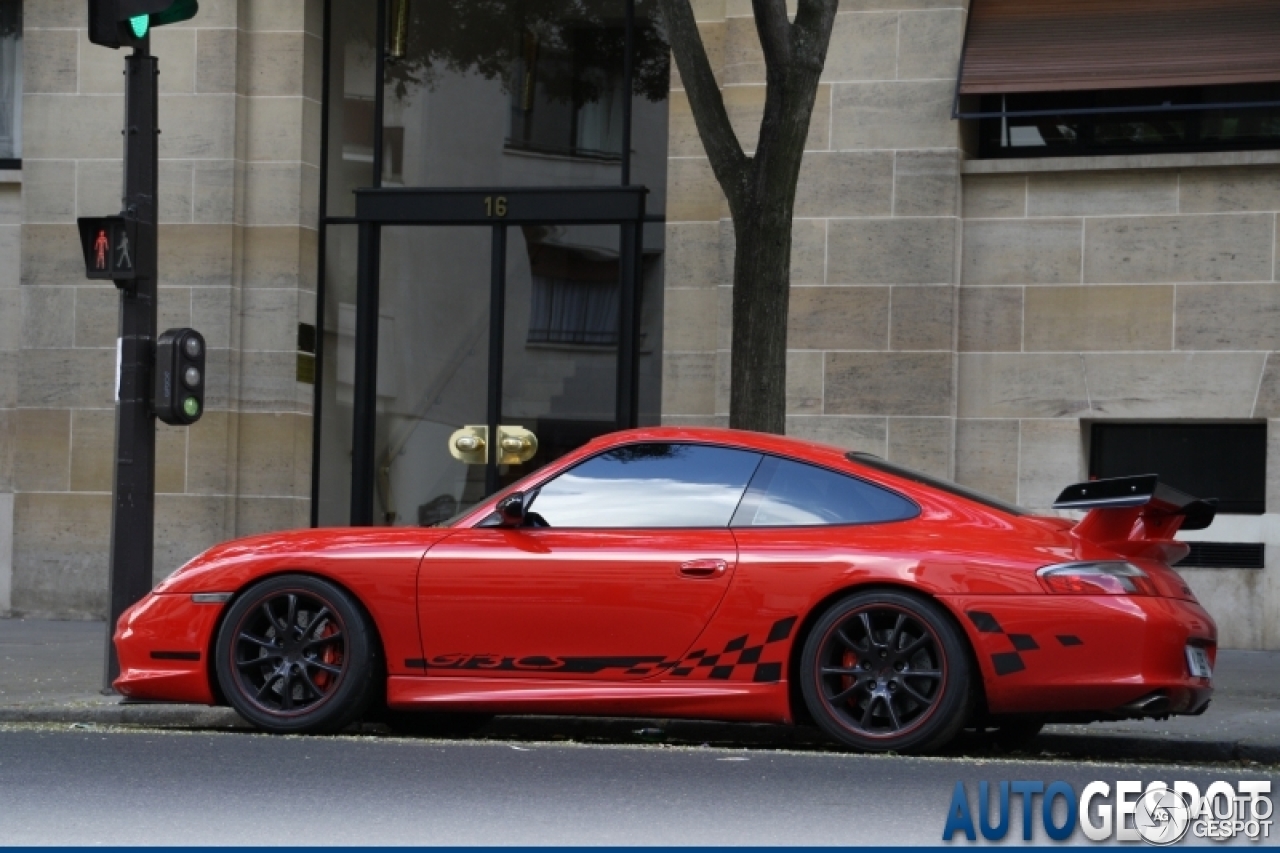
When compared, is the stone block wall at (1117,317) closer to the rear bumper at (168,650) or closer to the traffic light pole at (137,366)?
the traffic light pole at (137,366)

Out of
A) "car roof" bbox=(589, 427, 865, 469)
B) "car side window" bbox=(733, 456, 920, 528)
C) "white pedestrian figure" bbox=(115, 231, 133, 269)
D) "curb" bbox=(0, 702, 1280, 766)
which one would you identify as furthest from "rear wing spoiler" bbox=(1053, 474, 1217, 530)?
"white pedestrian figure" bbox=(115, 231, 133, 269)

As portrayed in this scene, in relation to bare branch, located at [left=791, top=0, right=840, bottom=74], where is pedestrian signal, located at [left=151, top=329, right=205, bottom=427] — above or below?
below

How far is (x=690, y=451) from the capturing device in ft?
28.3

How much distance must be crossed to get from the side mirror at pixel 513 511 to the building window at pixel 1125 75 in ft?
22.2

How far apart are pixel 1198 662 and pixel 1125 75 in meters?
6.99

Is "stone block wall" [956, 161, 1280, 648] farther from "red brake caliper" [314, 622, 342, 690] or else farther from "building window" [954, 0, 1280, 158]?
"red brake caliper" [314, 622, 342, 690]

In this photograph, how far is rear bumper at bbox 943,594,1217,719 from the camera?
778cm

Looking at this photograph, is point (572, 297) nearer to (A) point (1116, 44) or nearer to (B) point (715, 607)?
(A) point (1116, 44)

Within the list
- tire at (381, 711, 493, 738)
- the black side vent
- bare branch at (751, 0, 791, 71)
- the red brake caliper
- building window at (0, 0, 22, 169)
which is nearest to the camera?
the red brake caliper

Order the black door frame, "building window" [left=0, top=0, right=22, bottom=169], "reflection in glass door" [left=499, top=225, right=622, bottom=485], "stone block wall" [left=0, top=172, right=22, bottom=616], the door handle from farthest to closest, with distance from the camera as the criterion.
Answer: "building window" [left=0, top=0, right=22, bottom=169], "stone block wall" [left=0, top=172, right=22, bottom=616], "reflection in glass door" [left=499, top=225, right=622, bottom=485], the black door frame, the door handle

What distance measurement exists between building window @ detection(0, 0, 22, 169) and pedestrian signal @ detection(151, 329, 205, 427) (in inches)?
256

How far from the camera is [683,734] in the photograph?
9.33 meters

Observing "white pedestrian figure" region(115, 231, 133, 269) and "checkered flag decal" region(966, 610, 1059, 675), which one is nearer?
"checkered flag decal" region(966, 610, 1059, 675)

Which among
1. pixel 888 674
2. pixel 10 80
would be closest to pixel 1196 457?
pixel 888 674
